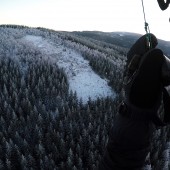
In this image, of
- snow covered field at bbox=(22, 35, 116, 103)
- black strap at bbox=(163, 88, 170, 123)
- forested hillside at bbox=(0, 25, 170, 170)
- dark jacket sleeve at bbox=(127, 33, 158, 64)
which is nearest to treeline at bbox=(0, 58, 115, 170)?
forested hillside at bbox=(0, 25, 170, 170)

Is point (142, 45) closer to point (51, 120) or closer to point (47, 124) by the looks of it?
point (47, 124)

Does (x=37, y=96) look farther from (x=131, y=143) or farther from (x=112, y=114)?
(x=131, y=143)

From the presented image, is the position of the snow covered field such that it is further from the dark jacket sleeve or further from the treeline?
the dark jacket sleeve

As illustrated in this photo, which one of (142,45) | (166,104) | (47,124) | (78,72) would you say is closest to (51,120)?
(47,124)

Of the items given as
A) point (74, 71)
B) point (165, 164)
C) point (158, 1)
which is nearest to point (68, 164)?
point (165, 164)

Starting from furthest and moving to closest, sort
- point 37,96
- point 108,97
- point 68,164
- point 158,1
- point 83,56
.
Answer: point 83,56 → point 108,97 → point 37,96 → point 68,164 → point 158,1

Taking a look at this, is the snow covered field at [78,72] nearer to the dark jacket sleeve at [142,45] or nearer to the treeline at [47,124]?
the treeline at [47,124]

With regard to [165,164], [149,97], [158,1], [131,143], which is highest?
[158,1]
